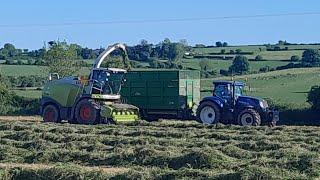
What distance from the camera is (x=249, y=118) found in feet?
94.5

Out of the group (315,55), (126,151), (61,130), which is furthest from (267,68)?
(126,151)

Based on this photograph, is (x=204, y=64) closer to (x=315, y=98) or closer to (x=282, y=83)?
(x=282, y=83)

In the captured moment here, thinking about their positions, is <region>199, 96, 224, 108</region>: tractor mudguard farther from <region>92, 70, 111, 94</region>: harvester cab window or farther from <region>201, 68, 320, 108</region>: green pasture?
<region>201, 68, 320, 108</region>: green pasture

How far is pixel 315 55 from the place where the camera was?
72.2 metres

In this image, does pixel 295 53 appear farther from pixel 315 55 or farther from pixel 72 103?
pixel 72 103

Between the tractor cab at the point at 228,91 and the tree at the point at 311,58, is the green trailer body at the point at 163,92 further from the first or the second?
the tree at the point at 311,58

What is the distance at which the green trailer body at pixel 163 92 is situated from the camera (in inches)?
1233

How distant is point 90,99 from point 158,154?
543 inches

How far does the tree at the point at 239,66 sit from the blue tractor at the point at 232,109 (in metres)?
37.2

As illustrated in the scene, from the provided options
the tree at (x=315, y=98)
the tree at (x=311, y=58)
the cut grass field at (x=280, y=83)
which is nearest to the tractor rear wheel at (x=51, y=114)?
the tree at (x=315, y=98)

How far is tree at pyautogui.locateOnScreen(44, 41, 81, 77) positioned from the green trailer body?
18.4m

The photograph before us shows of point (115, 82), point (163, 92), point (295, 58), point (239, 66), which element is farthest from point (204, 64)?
point (115, 82)

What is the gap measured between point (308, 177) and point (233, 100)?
16.0m

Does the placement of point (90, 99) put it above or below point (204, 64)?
below
